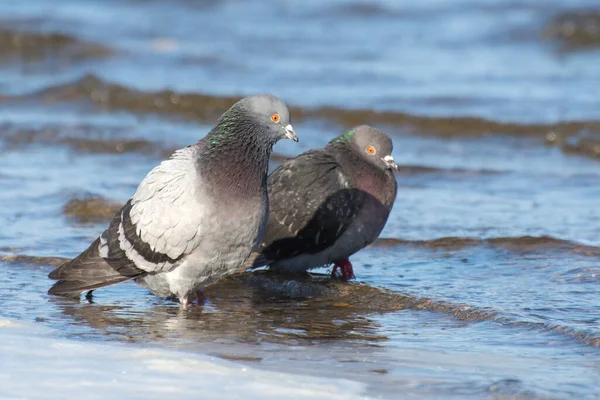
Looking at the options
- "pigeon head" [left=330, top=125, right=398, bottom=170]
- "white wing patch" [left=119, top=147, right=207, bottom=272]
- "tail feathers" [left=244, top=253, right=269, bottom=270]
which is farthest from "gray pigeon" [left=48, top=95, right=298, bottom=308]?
"pigeon head" [left=330, top=125, right=398, bottom=170]

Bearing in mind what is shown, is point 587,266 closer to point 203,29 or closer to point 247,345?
point 247,345

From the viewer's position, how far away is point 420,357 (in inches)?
254

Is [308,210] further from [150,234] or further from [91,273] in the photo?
[91,273]

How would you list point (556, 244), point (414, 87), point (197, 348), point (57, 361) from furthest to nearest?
point (414, 87)
point (556, 244)
point (197, 348)
point (57, 361)

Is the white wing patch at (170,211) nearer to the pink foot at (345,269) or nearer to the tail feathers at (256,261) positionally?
the tail feathers at (256,261)

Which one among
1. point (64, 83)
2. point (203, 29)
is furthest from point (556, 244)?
point (203, 29)

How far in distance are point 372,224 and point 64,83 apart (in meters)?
11.1

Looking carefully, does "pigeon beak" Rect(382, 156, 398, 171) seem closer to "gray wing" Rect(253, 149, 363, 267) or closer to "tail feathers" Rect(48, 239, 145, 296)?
"gray wing" Rect(253, 149, 363, 267)

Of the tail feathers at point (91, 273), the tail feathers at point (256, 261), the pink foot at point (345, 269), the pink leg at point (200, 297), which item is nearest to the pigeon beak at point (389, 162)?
the pink foot at point (345, 269)

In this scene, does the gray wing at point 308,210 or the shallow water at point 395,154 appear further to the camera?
the gray wing at point 308,210

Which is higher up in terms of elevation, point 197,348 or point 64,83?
point 64,83

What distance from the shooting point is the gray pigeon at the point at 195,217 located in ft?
23.2

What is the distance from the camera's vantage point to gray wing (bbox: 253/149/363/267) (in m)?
8.70

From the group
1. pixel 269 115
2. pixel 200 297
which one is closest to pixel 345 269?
pixel 200 297
